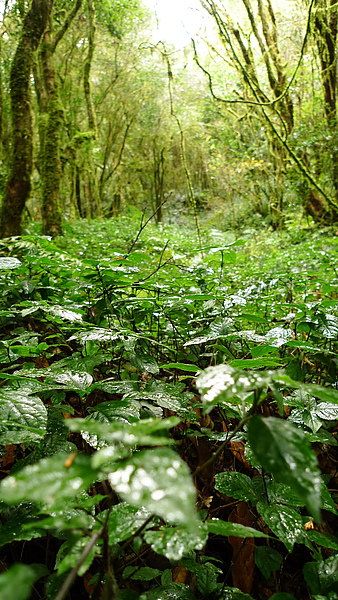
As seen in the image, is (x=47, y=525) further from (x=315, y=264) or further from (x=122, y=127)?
(x=122, y=127)

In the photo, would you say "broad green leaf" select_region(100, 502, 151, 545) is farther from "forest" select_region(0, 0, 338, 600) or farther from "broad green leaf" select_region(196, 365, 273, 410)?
"broad green leaf" select_region(196, 365, 273, 410)

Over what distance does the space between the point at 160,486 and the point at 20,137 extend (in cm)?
516

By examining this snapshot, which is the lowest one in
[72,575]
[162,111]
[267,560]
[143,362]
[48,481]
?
[267,560]

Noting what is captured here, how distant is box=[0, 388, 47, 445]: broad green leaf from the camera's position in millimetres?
767

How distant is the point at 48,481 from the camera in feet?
1.18

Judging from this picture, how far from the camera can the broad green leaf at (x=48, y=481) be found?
33 centimetres

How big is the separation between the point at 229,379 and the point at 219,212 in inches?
677

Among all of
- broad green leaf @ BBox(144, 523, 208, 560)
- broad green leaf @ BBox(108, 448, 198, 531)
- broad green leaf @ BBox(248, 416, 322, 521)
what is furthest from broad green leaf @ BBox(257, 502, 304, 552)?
broad green leaf @ BBox(108, 448, 198, 531)

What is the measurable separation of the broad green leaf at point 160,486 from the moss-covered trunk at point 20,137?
4.48 metres

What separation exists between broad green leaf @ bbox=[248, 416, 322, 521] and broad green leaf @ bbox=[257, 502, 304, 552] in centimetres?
42

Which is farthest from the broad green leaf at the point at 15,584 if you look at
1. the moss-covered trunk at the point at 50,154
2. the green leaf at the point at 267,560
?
the moss-covered trunk at the point at 50,154

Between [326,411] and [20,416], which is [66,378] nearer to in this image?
[20,416]

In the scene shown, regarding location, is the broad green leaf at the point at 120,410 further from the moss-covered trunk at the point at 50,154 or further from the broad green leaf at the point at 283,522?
the moss-covered trunk at the point at 50,154

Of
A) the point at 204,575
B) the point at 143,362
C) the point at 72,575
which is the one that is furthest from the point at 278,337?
the point at 72,575
